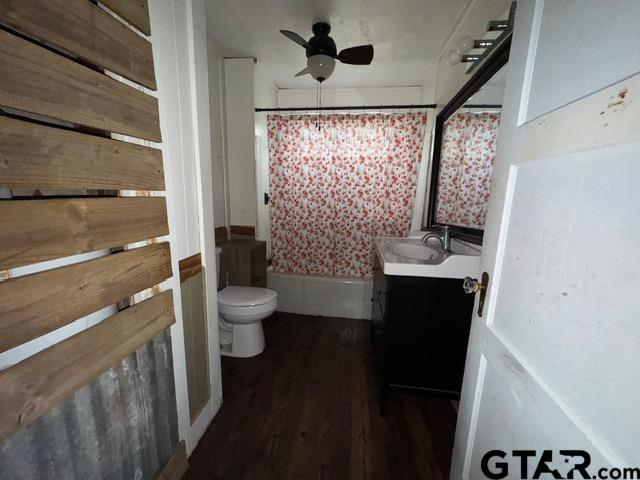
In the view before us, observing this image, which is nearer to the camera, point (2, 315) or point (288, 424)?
point (2, 315)

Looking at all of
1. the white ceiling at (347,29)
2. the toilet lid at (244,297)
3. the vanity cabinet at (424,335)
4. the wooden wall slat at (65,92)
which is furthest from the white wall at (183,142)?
the vanity cabinet at (424,335)

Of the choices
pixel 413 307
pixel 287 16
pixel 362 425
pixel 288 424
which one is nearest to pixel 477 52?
pixel 287 16

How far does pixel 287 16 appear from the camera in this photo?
1.77 metres

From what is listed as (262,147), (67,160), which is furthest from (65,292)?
(262,147)

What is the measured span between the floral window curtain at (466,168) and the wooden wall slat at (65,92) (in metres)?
1.58

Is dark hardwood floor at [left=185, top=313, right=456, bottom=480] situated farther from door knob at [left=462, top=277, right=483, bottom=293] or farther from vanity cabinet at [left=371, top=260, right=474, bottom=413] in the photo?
door knob at [left=462, top=277, right=483, bottom=293]

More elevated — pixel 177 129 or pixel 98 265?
pixel 177 129

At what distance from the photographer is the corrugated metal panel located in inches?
23.7

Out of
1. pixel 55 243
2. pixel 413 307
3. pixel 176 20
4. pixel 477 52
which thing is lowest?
pixel 413 307

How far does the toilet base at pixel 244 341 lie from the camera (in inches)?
76.3

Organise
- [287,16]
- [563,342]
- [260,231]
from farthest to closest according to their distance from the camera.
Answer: [260,231] < [287,16] < [563,342]

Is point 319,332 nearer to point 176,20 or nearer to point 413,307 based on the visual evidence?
point 413,307

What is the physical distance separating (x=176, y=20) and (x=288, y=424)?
197 centimetres

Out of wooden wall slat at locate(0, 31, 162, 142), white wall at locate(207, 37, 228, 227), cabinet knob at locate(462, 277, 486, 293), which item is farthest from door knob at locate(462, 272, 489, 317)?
white wall at locate(207, 37, 228, 227)
